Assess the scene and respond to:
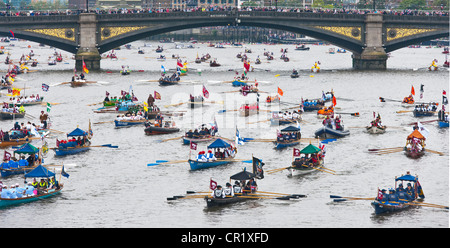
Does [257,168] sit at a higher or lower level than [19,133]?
lower

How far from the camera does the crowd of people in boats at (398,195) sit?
54875mm

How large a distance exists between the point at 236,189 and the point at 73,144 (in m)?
23.3

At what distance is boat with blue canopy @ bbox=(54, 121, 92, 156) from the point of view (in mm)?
74625

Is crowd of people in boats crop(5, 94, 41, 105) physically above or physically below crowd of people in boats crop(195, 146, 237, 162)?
above

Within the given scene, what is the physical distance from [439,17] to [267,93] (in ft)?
141

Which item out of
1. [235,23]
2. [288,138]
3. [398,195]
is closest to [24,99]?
[288,138]

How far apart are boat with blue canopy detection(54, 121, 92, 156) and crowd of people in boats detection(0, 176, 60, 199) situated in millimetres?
13093

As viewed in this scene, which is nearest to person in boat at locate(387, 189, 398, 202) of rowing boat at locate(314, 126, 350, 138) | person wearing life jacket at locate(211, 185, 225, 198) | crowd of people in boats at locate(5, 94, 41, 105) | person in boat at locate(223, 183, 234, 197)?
person in boat at locate(223, 183, 234, 197)

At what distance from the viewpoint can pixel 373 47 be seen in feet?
481

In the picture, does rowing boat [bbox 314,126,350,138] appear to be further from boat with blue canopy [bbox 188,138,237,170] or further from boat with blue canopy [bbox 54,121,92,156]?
boat with blue canopy [bbox 54,121,92,156]

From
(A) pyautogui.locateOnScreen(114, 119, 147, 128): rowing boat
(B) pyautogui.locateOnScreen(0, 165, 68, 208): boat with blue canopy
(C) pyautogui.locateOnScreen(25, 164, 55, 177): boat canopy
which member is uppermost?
(A) pyautogui.locateOnScreen(114, 119, 147, 128): rowing boat

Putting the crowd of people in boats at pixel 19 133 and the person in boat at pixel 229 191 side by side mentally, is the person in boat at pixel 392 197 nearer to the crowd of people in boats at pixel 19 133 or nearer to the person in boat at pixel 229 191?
the person in boat at pixel 229 191

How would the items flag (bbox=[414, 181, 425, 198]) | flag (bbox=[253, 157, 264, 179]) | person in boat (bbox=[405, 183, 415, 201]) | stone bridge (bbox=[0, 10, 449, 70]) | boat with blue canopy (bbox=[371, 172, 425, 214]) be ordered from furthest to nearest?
stone bridge (bbox=[0, 10, 449, 70]), flag (bbox=[253, 157, 264, 179]), flag (bbox=[414, 181, 425, 198]), person in boat (bbox=[405, 183, 415, 201]), boat with blue canopy (bbox=[371, 172, 425, 214])

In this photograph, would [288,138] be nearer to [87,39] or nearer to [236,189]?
[236,189]
